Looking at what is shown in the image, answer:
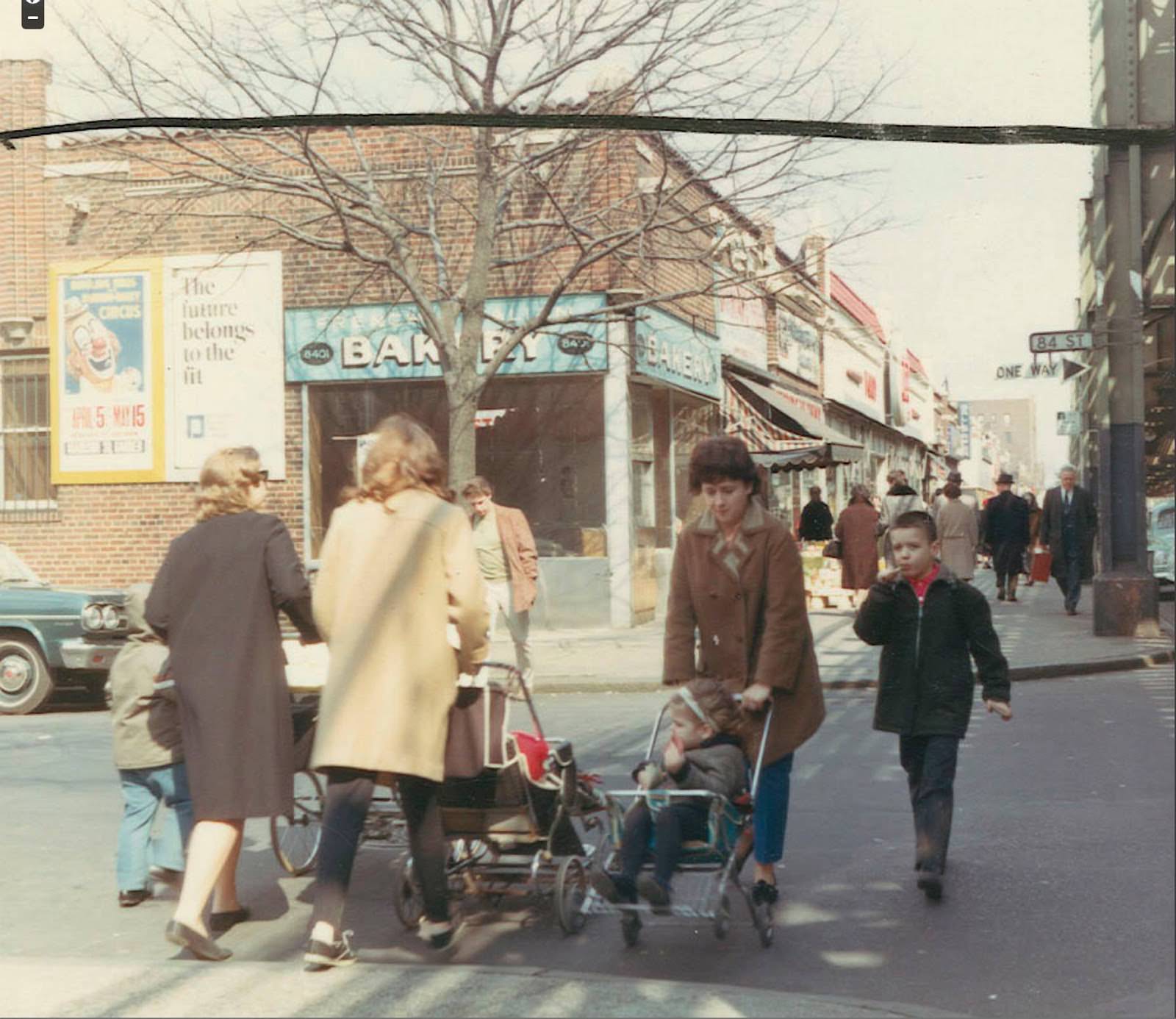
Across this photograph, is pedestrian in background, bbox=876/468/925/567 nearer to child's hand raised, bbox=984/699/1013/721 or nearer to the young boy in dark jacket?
the young boy in dark jacket

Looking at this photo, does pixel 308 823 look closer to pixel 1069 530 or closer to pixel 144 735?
pixel 144 735

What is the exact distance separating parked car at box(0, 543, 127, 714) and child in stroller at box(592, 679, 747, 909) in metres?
8.51

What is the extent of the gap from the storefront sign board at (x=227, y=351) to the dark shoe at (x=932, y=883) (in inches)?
593

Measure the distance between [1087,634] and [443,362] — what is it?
7043mm

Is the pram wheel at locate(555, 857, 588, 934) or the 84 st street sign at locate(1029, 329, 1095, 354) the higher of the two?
the 84 st street sign at locate(1029, 329, 1095, 354)

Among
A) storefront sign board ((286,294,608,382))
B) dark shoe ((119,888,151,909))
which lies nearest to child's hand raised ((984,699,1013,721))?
dark shoe ((119,888,151,909))

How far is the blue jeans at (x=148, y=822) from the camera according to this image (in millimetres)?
6453

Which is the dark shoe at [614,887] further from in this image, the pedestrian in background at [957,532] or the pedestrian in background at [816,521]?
the pedestrian in background at [816,521]

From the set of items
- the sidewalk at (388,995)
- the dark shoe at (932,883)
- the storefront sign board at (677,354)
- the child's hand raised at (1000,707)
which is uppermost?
the storefront sign board at (677,354)

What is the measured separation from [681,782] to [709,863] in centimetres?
28

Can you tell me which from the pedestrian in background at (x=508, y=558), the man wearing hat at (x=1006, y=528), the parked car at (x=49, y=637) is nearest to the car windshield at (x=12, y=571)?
the parked car at (x=49, y=637)

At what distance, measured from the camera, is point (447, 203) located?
1988 cm

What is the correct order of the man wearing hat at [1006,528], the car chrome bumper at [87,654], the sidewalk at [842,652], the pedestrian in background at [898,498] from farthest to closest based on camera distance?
1. the man wearing hat at [1006,528]
2. the pedestrian in background at [898,498]
3. the sidewalk at [842,652]
4. the car chrome bumper at [87,654]

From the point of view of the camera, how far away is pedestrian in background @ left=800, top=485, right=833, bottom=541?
23.5m
